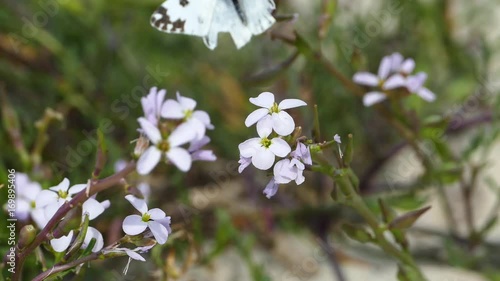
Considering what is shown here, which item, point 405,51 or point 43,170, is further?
point 405,51

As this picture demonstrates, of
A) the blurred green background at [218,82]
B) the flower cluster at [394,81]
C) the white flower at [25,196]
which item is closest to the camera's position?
the white flower at [25,196]

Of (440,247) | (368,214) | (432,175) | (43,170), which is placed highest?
(368,214)

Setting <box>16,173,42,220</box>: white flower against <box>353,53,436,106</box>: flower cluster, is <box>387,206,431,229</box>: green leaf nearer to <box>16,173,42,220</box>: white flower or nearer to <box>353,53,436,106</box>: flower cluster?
<box>353,53,436,106</box>: flower cluster

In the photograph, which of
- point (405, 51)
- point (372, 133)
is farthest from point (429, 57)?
point (372, 133)

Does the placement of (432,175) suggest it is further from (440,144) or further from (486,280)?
(486,280)

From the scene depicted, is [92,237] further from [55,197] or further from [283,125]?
[283,125]

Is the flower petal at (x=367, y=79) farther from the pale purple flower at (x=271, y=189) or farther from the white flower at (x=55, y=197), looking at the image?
the white flower at (x=55, y=197)

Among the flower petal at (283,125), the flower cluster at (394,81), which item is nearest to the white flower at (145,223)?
the flower petal at (283,125)
